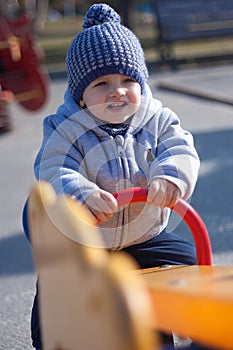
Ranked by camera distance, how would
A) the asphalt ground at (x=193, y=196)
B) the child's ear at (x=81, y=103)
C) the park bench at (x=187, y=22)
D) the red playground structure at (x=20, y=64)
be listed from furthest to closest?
1. the park bench at (x=187, y=22)
2. the red playground structure at (x=20, y=64)
3. the asphalt ground at (x=193, y=196)
4. the child's ear at (x=81, y=103)

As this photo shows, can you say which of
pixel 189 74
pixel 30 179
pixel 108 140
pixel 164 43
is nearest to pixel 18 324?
pixel 108 140

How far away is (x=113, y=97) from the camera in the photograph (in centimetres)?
235

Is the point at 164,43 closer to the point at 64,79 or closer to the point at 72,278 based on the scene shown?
the point at 64,79

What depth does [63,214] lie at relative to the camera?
1566mm

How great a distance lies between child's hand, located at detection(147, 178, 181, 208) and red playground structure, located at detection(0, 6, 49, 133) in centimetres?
546

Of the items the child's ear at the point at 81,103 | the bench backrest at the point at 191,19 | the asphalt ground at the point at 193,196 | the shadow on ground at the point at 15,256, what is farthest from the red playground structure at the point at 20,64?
the child's ear at the point at 81,103

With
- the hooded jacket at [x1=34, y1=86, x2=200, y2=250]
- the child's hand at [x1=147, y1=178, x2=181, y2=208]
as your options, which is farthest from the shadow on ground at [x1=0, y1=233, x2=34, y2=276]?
the child's hand at [x1=147, y1=178, x2=181, y2=208]

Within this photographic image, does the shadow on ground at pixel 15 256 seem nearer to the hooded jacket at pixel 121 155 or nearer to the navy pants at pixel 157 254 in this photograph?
the navy pants at pixel 157 254

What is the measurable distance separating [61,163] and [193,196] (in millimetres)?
2576

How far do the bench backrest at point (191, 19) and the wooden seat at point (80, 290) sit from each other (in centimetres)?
1007

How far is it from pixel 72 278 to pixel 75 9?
36.9m

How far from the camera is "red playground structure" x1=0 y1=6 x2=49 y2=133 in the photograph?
7543mm

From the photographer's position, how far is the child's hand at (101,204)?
6.79 ft

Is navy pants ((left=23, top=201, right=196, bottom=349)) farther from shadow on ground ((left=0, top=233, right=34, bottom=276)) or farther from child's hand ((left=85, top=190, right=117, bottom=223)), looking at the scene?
shadow on ground ((left=0, top=233, right=34, bottom=276))
